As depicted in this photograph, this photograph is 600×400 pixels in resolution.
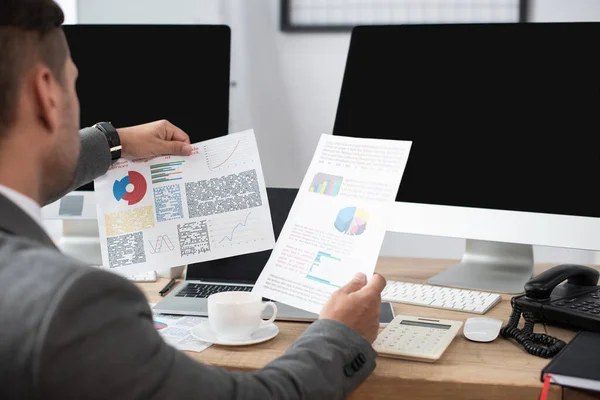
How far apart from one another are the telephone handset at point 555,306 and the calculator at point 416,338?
102 millimetres

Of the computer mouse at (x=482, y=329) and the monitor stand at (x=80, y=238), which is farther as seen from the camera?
the monitor stand at (x=80, y=238)

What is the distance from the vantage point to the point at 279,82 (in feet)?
7.70

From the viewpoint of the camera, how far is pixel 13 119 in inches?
29.9

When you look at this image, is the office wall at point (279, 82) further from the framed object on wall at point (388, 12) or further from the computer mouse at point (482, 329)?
the computer mouse at point (482, 329)

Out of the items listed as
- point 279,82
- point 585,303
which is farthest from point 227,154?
point 279,82

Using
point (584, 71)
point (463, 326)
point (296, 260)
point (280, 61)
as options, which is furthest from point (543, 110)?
point (280, 61)

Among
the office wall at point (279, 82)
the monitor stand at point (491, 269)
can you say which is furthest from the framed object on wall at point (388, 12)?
the monitor stand at point (491, 269)

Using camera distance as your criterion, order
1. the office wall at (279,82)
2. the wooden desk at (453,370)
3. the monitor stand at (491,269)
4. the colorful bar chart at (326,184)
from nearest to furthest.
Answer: the wooden desk at (453,370), the colorful bar chart at (326,184), the monitor stand at (491,269), the office wall at (279,82)

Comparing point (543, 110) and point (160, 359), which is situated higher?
point (543, 110)

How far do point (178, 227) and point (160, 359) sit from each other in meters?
0.61

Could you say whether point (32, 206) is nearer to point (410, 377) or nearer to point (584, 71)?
point (410, 377)

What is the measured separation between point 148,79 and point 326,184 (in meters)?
0.61

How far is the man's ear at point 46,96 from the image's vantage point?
772 millimetres

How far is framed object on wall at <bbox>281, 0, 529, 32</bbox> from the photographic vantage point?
221cm
